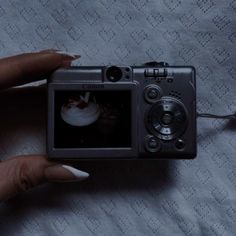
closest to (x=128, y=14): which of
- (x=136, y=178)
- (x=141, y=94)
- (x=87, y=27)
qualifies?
(x=87, y=27)

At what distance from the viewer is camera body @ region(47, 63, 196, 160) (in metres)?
0.81

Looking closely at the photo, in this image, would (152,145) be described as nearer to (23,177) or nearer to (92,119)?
(92,119)

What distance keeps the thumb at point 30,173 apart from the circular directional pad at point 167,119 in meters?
0.14

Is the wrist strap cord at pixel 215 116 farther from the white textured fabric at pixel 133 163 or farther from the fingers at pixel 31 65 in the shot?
the fingers at pixel 31 65

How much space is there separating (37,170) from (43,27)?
10.4 inches

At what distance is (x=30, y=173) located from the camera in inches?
32.4

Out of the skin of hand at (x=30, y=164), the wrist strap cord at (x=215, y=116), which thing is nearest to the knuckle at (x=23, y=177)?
the skin of hand at (x=30, y=164)

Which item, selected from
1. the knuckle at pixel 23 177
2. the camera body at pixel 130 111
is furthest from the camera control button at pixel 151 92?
the knuckle at pixel 23 177

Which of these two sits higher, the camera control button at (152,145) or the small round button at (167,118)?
the small round button at (167,118)

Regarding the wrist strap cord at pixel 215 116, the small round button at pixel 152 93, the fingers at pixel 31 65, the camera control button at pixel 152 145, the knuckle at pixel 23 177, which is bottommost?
the knuckle at pixel 23 177

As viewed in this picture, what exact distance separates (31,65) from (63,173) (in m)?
0.18

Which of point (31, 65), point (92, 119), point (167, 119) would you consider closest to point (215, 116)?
point (167, 119)

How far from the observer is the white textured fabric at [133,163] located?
904mm

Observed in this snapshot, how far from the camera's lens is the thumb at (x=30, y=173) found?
819 mm
